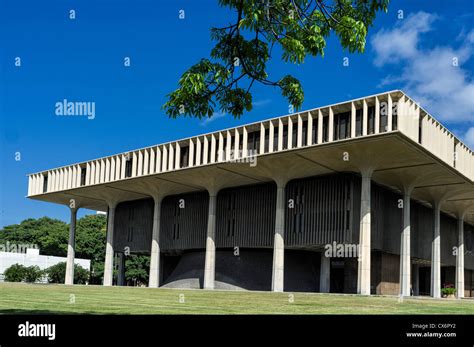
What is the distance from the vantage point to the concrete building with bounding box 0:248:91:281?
73500mm

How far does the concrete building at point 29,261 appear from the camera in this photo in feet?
241

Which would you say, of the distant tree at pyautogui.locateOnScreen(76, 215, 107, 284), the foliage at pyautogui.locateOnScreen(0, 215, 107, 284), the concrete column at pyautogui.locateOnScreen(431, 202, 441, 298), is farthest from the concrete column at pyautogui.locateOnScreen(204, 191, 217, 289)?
the distant tree at pyautogui.locateOnScreen(76, 215, 107, 284)

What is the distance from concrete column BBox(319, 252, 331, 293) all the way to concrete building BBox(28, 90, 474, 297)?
3.4 inches

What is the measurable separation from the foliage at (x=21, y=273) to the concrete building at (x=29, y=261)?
258 cm

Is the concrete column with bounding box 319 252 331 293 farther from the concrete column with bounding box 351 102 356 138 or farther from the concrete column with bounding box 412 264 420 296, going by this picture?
the concrete column with bounding box 412 264 420 296

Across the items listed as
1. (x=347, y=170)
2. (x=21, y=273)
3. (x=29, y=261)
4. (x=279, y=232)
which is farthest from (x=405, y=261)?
(x=29, y=261)

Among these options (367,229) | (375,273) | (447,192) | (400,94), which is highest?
(400,94)

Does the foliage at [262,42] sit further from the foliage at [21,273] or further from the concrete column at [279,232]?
the foliage at [21,273]

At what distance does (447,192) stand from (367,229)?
11.1 metres

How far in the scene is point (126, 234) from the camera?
5712 centimetres

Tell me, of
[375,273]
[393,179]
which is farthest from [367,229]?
[375,273]

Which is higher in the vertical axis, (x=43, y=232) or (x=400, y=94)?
(x=400, y=94)

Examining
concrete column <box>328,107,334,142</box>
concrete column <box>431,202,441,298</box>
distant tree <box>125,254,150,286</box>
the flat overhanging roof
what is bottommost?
distant tree <box>125,254,150,286</box>
